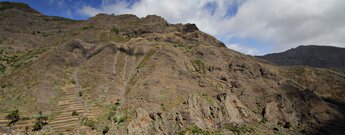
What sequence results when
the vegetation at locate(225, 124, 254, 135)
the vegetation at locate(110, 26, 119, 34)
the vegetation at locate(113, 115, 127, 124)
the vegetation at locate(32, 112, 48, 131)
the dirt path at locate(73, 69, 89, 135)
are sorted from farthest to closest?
the vegetation at locate(110, 26, 119, 34) → the vegetation at locate(225, 124, 254, 135) → the dirt path at locate(73, 69, 89, 135) → the vegetation at locate(113, 115, 127, 124) → the vegetation at locate(32, 112, 48, 131)

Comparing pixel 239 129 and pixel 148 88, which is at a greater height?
pixel 148 88

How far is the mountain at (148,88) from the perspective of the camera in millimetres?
54438

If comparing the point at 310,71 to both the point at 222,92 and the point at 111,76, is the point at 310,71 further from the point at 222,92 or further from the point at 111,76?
the point at 111,76

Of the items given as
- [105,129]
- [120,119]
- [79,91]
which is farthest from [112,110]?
[79,91]

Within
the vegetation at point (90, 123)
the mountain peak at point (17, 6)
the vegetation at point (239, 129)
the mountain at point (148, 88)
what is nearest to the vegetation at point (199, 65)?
the mountain at point (148, 88)

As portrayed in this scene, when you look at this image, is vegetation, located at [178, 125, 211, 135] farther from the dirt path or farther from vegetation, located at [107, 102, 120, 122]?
the dirt path

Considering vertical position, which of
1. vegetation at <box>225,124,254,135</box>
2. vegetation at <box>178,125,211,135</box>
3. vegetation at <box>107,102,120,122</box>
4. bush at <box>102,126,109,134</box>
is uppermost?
vegetation at <box>107,102,120,122</box>

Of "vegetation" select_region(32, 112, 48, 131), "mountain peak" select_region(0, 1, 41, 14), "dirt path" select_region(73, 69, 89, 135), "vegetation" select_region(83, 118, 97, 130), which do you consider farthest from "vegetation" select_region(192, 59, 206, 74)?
"mountain peak" select_region(0, 1, 41, 14)

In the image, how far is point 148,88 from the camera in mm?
63094

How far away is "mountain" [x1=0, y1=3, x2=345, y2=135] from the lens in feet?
179

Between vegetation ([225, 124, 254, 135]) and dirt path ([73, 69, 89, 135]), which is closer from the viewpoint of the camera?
dirt path ([73, 69, 89, 135])

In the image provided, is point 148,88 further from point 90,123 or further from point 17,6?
point 17,6

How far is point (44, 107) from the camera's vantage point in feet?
184

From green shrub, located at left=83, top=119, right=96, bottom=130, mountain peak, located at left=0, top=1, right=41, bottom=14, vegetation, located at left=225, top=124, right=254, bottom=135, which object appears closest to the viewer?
green shrub, located at left=83, top=119, right=96, bottom=130
